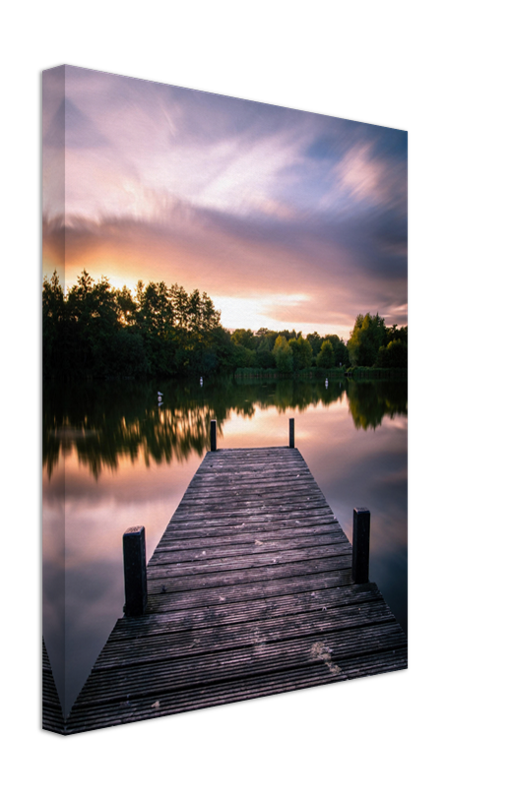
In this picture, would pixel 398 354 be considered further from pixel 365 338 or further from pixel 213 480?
pixel 365 338

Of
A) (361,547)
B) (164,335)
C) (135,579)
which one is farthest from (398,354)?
(164,335)

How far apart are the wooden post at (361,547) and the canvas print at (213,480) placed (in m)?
0.02

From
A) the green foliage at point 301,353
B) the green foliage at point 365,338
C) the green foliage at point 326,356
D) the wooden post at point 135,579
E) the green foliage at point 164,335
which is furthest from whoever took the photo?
the green foliage at point 301,353

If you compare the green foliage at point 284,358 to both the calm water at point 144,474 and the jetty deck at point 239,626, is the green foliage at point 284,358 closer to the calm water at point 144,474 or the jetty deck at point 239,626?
the calm water at point 144,474

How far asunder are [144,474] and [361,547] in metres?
6.27

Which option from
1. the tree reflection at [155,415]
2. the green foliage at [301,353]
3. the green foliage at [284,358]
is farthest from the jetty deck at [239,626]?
the green foliage at [301,353]

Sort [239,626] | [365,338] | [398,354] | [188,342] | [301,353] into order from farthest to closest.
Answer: [301,353] → [188,342] → [365,338] → [239,626] → [398,354]

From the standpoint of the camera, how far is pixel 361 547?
2.21 m

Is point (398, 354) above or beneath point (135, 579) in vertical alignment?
above

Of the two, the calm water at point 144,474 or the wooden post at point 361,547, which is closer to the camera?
the calm water at point 144,474

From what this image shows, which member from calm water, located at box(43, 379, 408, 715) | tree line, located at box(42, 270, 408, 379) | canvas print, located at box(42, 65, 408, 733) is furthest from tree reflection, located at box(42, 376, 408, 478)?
tree line, located at box(42, 270, 408, 379)

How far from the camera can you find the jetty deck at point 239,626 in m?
1.37

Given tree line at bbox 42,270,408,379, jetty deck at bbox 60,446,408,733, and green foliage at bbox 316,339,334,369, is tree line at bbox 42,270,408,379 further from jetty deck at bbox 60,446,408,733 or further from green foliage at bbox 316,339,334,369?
jetty deck at bbox 60,446,408,733

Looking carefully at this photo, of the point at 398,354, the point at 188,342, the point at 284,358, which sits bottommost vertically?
the point at 398,354
